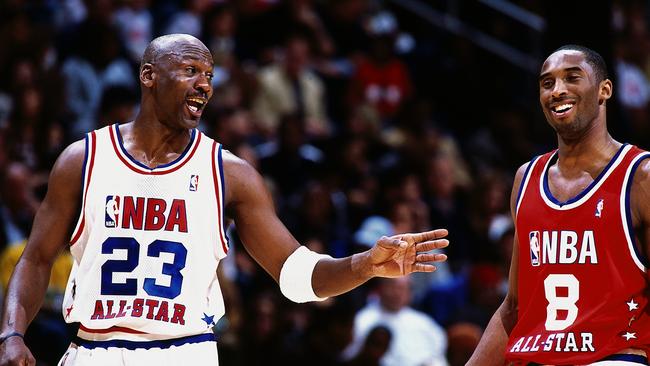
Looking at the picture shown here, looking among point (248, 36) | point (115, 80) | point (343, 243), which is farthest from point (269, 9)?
point (343, 243)

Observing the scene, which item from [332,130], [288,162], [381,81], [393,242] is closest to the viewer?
[393,242]

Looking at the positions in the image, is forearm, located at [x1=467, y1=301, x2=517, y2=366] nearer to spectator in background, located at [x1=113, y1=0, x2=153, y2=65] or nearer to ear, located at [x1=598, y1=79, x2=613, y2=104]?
ear, located at [x1=598, y1=79, x2=613, y2=104]

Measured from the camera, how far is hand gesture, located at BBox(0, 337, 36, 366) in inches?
204

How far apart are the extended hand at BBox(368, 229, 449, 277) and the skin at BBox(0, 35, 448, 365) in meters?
0.03

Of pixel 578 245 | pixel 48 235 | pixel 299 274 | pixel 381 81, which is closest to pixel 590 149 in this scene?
pixel 578 245

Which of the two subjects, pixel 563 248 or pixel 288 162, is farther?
pixel 288 162

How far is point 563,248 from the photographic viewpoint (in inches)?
209

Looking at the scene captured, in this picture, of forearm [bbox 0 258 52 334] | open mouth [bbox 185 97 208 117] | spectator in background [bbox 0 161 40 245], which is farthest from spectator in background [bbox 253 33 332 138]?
forearm [bbox 0 258 52 334]

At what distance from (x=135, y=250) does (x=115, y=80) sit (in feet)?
19.7

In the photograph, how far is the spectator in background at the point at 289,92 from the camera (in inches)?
483

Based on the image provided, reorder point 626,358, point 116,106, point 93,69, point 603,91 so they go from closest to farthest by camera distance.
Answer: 1. point 626,358
2. point 603,91
3. point 116,106
4. point 93,69

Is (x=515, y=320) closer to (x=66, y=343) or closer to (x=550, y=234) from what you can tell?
(x=550, y=234)

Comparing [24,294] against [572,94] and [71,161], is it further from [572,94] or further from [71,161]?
[572,94]

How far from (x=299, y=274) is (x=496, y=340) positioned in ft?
3.20
